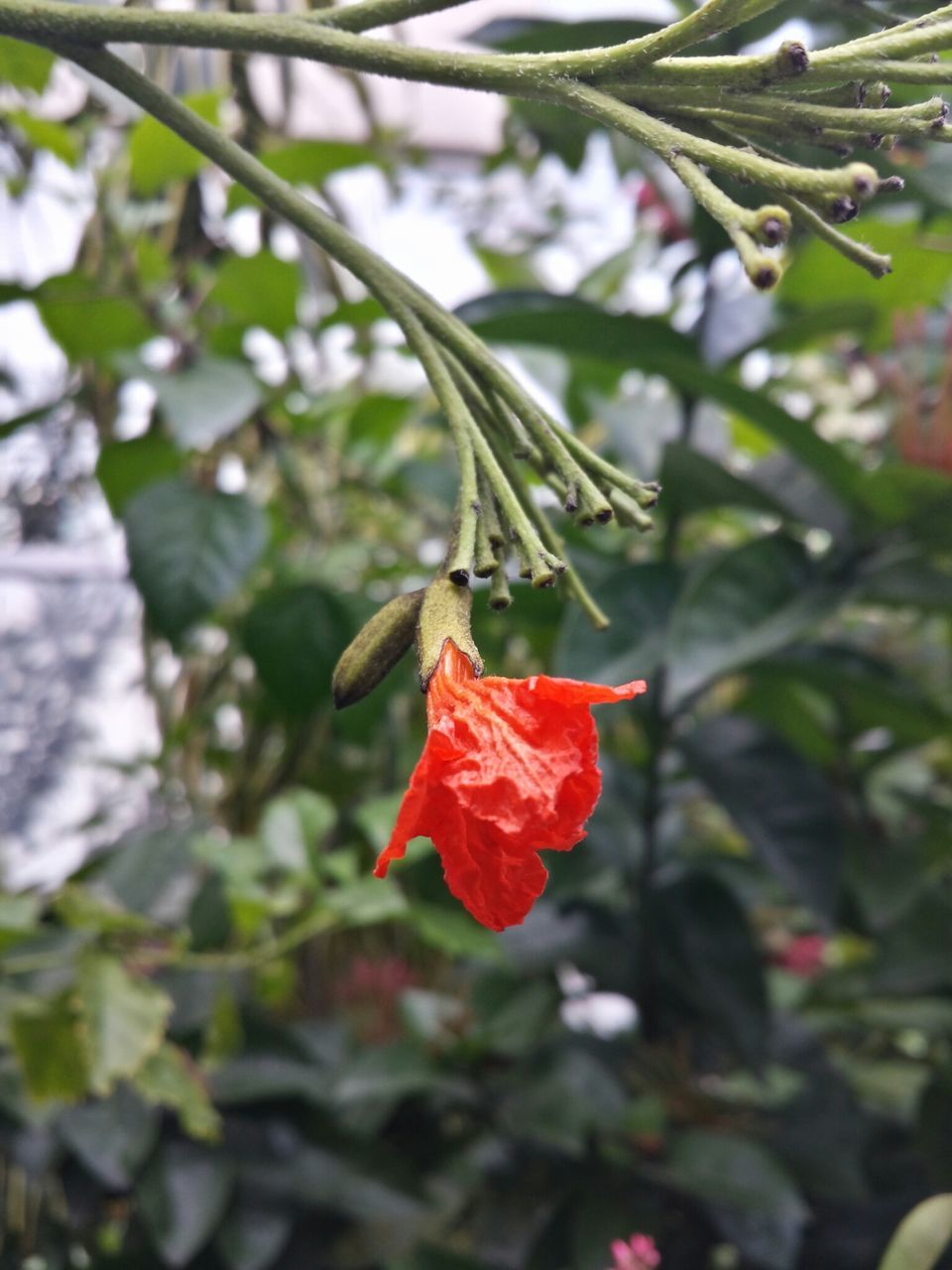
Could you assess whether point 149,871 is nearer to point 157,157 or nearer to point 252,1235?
point 252,1235

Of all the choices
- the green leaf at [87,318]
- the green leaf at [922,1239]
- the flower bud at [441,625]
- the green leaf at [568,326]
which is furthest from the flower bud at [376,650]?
the green leaf at [87,318]

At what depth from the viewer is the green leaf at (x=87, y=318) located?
1.78 ft

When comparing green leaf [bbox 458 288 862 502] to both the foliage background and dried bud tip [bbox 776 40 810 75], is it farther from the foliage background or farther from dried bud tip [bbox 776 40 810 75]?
dried bud tip [bbox 776 40 810 75]

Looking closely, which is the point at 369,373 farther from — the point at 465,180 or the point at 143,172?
the point at 465,180

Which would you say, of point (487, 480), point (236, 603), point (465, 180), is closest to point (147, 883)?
point (236, 603)

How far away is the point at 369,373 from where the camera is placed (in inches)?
36.5

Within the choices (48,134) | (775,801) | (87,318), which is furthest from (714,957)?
(48,134)

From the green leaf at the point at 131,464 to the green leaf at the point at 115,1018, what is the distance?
259 millimetres

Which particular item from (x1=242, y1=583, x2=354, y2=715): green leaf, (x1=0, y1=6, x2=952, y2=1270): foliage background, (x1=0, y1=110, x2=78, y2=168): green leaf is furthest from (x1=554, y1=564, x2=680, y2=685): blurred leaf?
(x1=0, y1=110, x2=78, y2=168): green leaf

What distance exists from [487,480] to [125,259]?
53 cm

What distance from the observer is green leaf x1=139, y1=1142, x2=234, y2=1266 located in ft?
1.54

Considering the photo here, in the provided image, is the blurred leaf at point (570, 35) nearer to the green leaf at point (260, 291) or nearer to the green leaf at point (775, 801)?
the green leaf at point (260, 291)

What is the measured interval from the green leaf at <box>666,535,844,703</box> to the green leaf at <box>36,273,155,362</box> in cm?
31

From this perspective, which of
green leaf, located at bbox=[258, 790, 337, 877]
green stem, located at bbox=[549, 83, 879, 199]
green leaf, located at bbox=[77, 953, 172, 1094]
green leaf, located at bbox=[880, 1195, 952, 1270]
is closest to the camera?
green stem, located at bbox=[549, 83, 879, 199]
